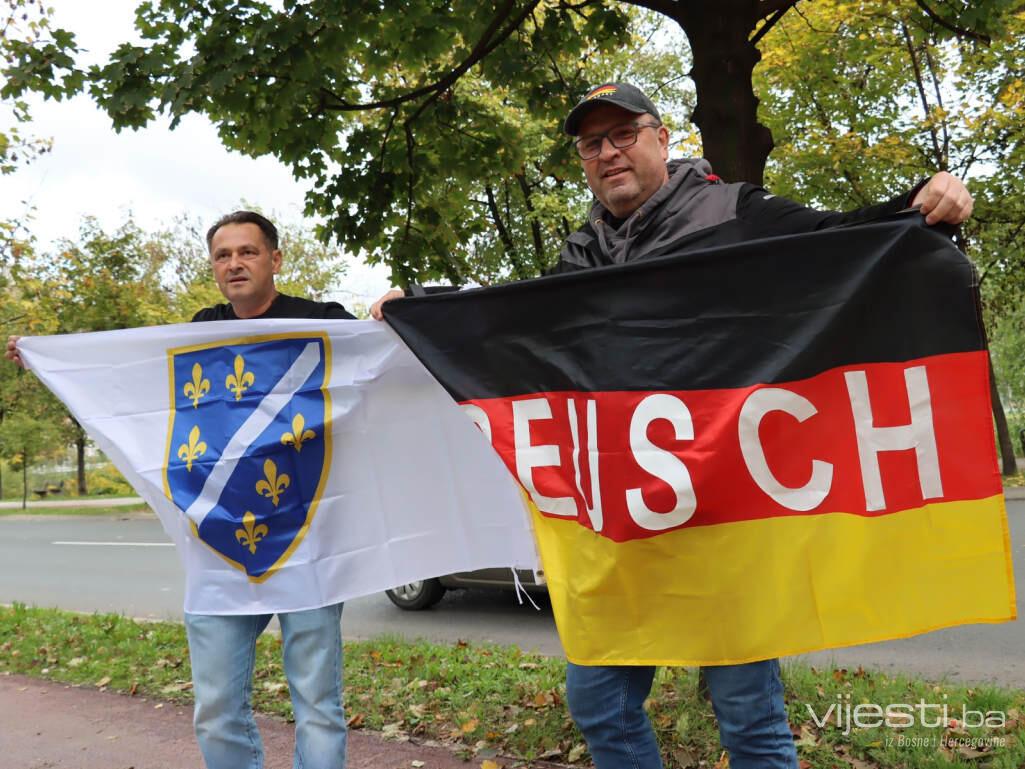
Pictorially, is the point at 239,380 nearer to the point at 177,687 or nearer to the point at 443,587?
the point at 177,687

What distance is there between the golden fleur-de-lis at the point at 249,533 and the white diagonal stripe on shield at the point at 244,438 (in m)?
0.13

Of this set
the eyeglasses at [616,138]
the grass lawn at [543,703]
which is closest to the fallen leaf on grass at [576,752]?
the grass lawn at [543,703]

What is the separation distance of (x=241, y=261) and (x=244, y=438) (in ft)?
2.09

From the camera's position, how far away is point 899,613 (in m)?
2.41

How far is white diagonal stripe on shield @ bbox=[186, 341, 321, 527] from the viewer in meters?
3.22

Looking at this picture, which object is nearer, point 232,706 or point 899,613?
point 899,613

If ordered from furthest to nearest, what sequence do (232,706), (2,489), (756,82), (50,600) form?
(2,489) → (756,82) → (50,600) → (232,706)

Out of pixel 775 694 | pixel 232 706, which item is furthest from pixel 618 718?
pixel 232 706

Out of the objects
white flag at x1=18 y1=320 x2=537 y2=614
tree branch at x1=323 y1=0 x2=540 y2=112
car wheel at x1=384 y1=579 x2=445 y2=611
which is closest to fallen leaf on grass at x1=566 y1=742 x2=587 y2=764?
white flag at x1=18 y1=320 x2=537 y2=614

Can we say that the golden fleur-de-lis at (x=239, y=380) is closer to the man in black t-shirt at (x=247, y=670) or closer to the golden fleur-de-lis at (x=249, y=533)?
the man in black t-shirt at (x=247, y=670)

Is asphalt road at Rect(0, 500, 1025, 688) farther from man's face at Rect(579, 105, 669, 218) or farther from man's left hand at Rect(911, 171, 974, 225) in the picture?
man's face at Rect(579, 105, 669, 218)

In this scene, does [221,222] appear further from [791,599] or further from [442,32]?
[442,32]

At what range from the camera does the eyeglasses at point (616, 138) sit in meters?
2.63

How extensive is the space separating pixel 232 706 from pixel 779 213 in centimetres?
235
